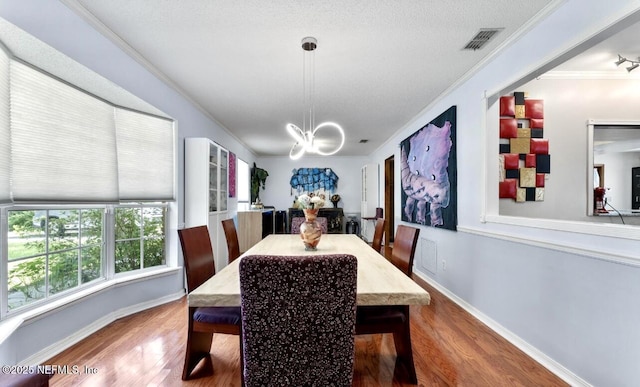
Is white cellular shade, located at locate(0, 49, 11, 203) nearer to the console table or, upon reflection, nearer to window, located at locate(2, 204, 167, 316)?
window, located at locate(2, 204, 167, 316)

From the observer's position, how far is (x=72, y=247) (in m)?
2.35

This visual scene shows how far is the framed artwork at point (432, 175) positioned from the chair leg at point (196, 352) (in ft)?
8.63

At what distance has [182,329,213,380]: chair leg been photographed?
1749 mm

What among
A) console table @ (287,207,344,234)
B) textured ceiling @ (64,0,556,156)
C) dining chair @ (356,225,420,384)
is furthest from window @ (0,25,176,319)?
console table @ (287,207,344,234)

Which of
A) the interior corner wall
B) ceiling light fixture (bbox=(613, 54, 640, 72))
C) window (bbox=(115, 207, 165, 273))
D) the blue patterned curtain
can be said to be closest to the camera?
the interior corner wall

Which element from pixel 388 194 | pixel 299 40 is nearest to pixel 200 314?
pixel 299 40

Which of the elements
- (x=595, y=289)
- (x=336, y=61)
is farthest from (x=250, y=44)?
(x=595, y=289)

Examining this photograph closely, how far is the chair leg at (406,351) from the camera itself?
5.68 ft

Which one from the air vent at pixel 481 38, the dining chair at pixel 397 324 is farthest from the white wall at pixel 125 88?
the air vent at pixel 481 38

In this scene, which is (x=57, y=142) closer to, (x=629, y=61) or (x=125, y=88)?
(x=125, y=88)

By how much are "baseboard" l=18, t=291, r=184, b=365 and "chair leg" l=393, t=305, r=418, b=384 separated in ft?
7.52

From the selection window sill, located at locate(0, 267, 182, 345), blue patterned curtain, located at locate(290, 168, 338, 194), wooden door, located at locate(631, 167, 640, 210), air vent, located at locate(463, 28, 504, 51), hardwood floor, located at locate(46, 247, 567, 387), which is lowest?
hardwood floor, located at locate(46, 247, 567, 387)

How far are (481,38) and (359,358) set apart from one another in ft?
8.50

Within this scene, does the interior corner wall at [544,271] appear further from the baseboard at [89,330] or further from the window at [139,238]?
the window at [139,238]
